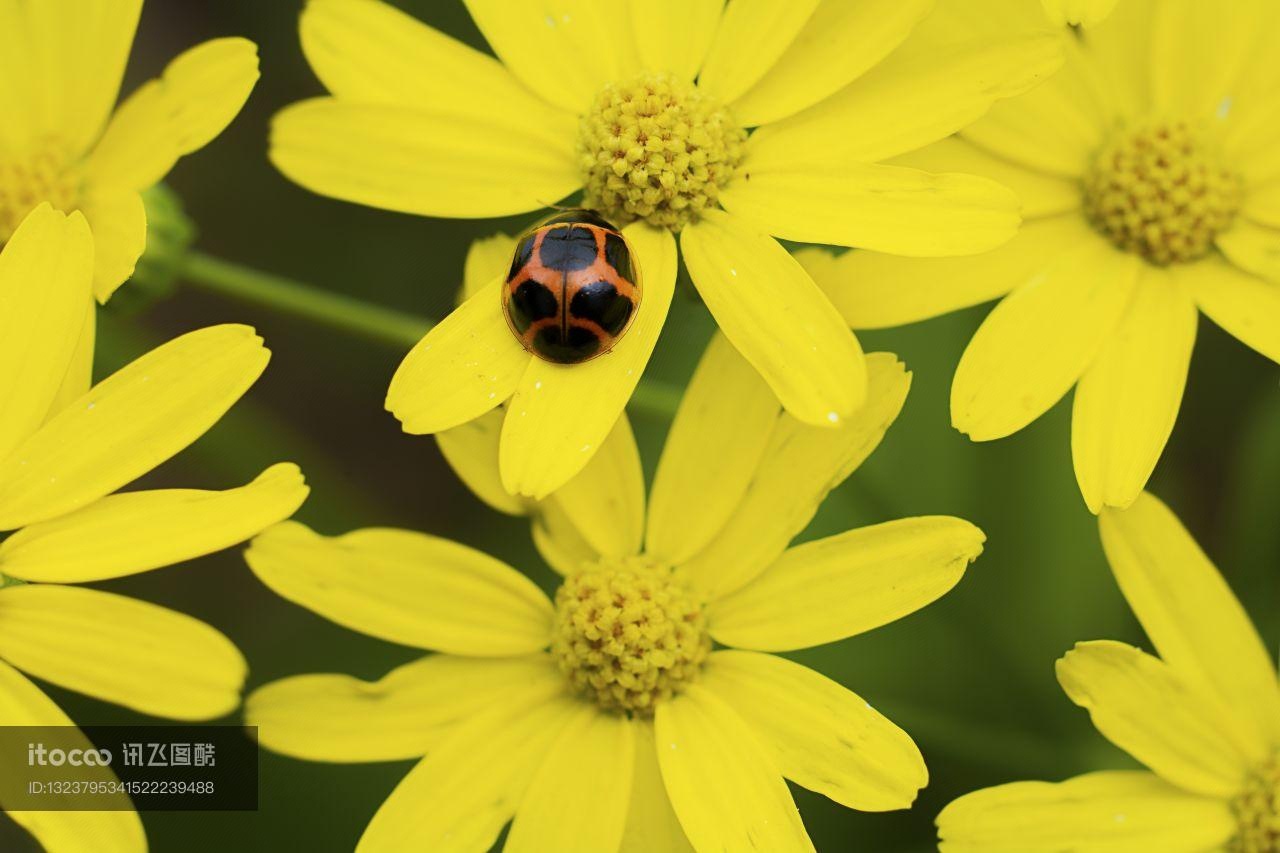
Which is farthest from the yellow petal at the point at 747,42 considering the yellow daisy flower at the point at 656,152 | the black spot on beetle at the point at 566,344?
the black spot on beetle at the point at 566,344

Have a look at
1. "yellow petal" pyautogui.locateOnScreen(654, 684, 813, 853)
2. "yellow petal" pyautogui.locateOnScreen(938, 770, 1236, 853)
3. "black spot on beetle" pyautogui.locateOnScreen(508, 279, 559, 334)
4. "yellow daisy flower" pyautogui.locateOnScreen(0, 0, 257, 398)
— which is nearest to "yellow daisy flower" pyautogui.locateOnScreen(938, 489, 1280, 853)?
"yellow petal" pyautogui.locateOnScreen(938, 770, 1236, 853)

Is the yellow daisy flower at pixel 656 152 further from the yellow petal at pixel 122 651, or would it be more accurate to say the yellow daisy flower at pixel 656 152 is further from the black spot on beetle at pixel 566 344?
the yellow petal at pixel 122 651

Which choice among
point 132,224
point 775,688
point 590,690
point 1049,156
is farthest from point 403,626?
point 1049,156

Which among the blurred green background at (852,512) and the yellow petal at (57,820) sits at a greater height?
the blurred green background at (852,512)

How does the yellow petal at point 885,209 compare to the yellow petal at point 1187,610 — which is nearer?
the yellow petal at point 885,209

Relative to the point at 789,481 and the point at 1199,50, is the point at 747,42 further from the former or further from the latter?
the point at 1199,50

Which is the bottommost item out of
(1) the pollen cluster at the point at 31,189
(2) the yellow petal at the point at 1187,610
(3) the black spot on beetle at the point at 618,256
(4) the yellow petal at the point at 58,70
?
(2) the yellow petal at the point at 1187,610
